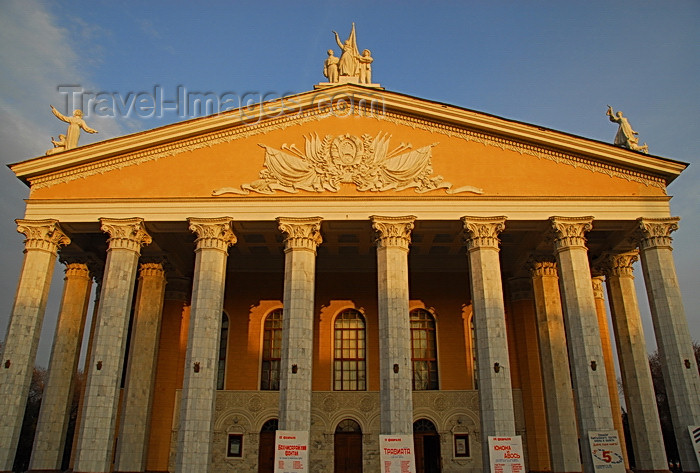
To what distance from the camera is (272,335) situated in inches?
1165

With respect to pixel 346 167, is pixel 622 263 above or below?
below

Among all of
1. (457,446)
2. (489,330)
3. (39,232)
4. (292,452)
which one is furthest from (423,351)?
(39,232)

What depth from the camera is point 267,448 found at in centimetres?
2720

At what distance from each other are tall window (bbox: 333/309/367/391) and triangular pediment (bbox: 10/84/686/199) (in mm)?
8387

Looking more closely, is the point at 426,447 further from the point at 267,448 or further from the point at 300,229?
the point at 300,229

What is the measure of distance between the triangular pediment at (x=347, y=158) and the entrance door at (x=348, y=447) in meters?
11.2

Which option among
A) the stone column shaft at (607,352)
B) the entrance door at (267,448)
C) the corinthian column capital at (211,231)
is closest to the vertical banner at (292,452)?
the entrance door at (267,448)

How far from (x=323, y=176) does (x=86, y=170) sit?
387 inches

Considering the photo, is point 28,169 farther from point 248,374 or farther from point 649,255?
point 649,255

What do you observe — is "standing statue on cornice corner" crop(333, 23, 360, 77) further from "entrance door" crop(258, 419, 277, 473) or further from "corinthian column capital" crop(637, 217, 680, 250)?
"entrance door" crop(258, 419, 277, 473)

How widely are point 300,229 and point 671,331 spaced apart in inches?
562

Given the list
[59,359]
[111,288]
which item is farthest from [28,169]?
[59,359]

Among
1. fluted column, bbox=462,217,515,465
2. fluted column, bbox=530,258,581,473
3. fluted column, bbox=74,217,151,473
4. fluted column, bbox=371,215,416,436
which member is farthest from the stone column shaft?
fluted column, bbox=74,217,151,473

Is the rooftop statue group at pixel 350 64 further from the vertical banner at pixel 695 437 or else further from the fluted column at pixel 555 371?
the vertical banner at pixel 695 437
